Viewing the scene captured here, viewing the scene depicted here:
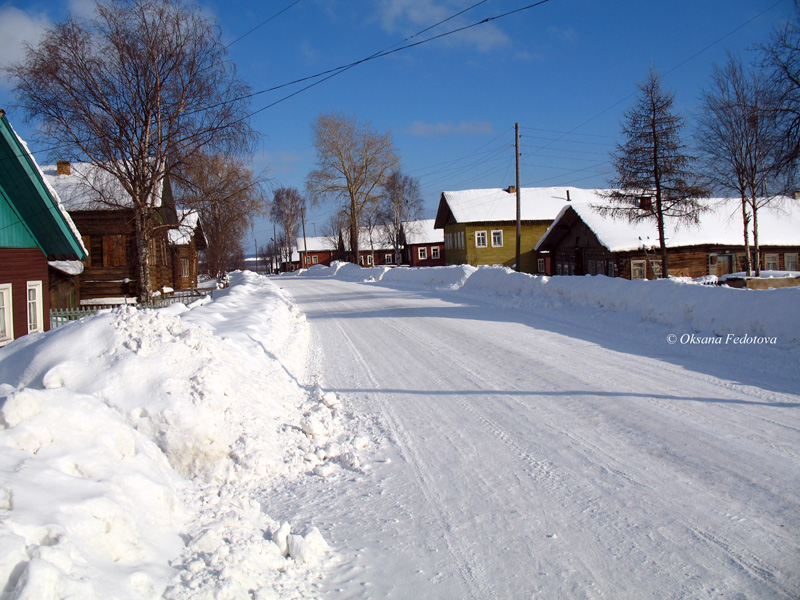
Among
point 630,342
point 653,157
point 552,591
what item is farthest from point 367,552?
point 653,157

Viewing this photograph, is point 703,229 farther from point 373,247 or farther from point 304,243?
point 304,243

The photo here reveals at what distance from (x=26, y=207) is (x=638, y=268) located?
2784 centimetres

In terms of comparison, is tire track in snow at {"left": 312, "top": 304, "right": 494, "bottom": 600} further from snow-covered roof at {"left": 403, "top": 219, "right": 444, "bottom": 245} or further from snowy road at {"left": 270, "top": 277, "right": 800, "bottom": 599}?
snow-covered roof at {"left": 403, "top": 219, "right": 444, "bottom": 245}

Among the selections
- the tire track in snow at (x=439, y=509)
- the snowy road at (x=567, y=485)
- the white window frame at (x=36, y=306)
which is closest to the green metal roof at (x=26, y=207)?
the white window frame at (x=36, y=306)

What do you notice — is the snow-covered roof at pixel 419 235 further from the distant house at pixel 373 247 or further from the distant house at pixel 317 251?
the distant house at pixel 317 251

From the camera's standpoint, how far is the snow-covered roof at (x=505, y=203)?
5147 cm

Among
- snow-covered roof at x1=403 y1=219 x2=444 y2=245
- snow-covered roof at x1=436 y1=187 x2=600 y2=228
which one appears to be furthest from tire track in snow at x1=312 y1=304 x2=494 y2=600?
snow-covered roof at x1=403 y1=219 x2=444 y2=245

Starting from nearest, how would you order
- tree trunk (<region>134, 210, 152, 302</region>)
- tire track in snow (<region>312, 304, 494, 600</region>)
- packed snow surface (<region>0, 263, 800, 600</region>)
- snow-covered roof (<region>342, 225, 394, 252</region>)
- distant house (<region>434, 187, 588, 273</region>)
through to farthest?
packed snow surface (<region>0, 263, 800, 600</region>) < tire track in snow (<region>312, 304, 494, 600</region>) < tree trunk (<region>134, 210, 152, 302</region>) < distant house (<region>434, 187, 588, 273</region>) < snow-covered roof (<region>342, 225, 394, 252</region>)

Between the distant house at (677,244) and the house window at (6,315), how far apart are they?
25.9 metres

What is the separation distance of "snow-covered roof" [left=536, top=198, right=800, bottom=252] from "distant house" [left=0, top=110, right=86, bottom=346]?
2357cm

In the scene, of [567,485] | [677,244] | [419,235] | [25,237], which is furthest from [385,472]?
[419,235]

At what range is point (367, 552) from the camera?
12.3ft

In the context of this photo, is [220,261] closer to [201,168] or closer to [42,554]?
[201,168]

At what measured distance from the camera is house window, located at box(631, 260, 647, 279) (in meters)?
30.4
